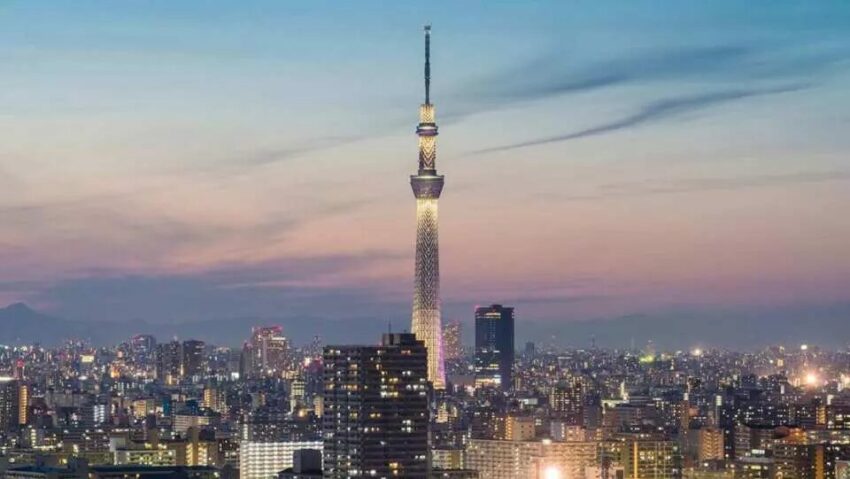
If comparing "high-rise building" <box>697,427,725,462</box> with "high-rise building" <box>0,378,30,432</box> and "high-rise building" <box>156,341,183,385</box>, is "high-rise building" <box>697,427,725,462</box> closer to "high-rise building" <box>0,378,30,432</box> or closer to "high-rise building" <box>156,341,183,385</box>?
"high-rise building" <box>0,378,30,432</box>

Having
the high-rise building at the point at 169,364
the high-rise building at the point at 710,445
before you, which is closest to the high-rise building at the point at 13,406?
the high-rise building at the point at 710,445

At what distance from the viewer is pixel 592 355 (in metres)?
140

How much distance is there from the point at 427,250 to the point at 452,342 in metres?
51.3

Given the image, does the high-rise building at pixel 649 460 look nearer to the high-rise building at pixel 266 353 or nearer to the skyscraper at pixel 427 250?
the skyscraper at pixel 427 250

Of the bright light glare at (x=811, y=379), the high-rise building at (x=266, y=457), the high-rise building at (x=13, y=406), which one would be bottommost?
the high-rise building at (x=266, y=457)

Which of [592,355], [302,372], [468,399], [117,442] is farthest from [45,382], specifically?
[592,355]

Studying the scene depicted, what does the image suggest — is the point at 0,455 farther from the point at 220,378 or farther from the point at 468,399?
the point at 220,378

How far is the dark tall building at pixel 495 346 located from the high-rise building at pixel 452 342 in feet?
28.2

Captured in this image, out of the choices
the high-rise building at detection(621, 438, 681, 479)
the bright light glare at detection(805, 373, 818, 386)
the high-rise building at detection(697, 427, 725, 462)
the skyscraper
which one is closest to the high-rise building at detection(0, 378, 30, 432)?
the skyscraper

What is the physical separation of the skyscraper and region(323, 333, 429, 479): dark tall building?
2780 cm

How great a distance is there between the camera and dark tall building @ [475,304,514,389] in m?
106

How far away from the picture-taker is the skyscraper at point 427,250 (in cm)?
6756

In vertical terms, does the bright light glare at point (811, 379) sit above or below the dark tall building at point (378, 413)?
above

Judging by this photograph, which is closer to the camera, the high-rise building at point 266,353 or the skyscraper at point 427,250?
the skyscraper at point 427,250
